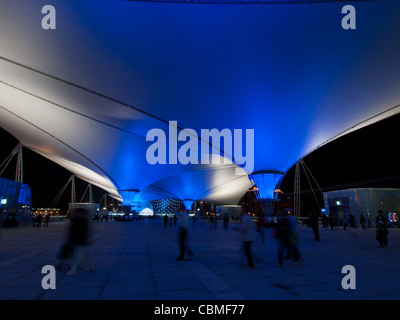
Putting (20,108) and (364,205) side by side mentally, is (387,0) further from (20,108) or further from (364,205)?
(20,108)

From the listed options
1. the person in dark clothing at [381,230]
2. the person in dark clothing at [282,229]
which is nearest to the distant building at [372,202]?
the person in dark clothing at [381,230]

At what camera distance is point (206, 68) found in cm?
1457

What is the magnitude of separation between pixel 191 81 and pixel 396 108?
15540 millimetres

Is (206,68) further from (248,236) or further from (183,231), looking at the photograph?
(248,236)

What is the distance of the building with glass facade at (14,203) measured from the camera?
68.4ft

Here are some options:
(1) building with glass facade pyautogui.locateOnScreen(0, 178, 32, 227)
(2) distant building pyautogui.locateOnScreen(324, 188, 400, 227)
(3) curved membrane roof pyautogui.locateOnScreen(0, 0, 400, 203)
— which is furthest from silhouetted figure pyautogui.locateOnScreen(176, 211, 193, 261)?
(2) distant building pyautogui.locateOnScreen(324, 188, 400, 227)

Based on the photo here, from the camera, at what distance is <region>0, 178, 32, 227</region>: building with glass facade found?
20.8m

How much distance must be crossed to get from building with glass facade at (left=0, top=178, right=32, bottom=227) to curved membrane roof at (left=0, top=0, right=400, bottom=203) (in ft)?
22.2

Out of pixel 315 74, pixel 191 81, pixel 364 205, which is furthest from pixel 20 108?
pixel 364 205

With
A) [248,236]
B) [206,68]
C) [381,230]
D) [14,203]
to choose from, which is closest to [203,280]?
[248,236]

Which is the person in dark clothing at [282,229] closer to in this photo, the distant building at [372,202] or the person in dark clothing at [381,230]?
the person in dark clothing at [381,230]

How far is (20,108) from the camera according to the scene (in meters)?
22.6

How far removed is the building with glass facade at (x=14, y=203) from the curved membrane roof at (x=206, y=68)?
6.77m

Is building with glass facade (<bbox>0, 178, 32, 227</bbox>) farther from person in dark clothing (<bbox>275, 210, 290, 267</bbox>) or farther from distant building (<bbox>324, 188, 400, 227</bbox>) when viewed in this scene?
distant building (<bbox>324, 188, 400, 227</bbox>)
